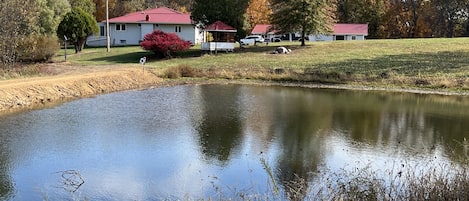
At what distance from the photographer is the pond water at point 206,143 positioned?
859 centimetres

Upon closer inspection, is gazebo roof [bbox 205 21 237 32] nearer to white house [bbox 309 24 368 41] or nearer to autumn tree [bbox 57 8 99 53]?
autumn tree [bbox 57 8 99 53]

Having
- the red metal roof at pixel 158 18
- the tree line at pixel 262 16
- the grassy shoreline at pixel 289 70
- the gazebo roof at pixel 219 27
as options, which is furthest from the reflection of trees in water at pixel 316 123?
the red metal roof at pixel 158 18

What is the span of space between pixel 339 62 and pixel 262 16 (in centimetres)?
3283

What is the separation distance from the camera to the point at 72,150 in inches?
429

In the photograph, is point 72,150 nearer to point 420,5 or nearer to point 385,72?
point 385,72

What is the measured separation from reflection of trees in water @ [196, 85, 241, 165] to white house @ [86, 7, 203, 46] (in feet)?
95.9

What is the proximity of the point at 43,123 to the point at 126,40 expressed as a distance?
39.4 metres

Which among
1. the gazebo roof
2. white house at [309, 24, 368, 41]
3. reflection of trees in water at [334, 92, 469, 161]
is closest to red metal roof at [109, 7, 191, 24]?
the gazebo roof

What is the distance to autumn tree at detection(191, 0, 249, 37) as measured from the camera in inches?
1616

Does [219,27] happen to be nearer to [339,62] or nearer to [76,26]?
[339,62]

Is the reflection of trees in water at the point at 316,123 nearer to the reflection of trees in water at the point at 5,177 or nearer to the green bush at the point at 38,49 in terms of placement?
the reflection of trees in water at the point at 5,177

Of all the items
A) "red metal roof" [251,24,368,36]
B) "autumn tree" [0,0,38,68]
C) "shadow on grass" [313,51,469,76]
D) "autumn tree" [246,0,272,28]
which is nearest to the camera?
"autumn tree" [0,0,38,68]

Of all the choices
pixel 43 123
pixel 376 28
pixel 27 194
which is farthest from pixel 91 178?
pixel 376 28

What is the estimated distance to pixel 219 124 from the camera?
14.6 metres
